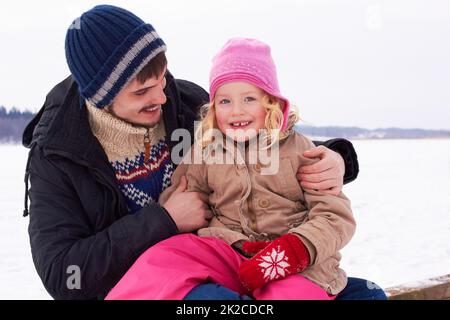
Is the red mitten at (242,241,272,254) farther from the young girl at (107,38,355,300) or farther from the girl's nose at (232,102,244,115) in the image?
the girl's nose at (232,102,244,115)

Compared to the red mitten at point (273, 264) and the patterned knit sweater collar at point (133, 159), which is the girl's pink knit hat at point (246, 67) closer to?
the patterned knit sweater collar at point (133, 159)

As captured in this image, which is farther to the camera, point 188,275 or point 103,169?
point 103,169

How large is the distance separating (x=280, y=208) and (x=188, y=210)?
314mm

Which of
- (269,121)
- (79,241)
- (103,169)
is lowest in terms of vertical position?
(79,241)

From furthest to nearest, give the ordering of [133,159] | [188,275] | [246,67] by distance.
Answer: [133,159], [246,67], [188,275]

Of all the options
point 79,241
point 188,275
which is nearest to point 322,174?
point 188,275

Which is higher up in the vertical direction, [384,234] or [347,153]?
[347,153]

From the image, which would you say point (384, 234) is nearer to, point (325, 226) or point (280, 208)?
point (280, 208)

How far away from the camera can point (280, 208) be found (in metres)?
1.85

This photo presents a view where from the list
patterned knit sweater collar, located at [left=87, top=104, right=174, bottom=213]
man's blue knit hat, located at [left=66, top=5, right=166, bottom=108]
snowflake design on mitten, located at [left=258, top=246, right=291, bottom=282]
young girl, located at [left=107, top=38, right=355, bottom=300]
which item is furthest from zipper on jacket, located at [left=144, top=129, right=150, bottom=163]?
snowflake design on mitten, located at [left=258, top=246, right=291, bottom=282]

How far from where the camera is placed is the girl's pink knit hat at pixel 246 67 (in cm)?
192

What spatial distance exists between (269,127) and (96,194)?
0.66 metres

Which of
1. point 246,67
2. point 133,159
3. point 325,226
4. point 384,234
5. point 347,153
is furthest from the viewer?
point 384,234
